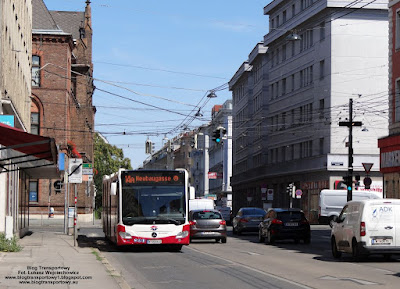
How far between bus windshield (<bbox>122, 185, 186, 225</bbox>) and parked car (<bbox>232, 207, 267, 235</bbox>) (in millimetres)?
19518

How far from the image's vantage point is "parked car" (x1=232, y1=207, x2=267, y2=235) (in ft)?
159

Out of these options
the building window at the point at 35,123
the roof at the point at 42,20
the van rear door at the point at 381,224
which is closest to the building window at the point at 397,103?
the van rear door at the point at 381,224

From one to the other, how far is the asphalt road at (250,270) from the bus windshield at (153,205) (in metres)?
1.07

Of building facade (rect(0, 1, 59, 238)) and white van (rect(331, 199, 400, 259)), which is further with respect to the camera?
white van (rect(331, 199, 400, 259))

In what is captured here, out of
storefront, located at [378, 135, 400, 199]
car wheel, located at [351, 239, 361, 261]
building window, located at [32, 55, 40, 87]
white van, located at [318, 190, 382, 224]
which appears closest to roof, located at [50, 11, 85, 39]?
building window, located at [32, 55, 40, 87]

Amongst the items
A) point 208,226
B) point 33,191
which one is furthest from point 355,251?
point 33,191

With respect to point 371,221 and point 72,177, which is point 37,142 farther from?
point 72,177

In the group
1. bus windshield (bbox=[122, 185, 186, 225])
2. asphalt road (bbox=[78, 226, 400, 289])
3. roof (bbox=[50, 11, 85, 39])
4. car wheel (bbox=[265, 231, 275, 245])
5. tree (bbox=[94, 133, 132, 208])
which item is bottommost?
car wheel (bbox=[265, 231, 275, 245])

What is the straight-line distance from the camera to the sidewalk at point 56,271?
1581 cm

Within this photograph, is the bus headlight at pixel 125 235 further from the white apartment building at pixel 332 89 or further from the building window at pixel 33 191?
the white apartment building at pixel 332 89

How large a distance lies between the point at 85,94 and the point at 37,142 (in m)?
74.1

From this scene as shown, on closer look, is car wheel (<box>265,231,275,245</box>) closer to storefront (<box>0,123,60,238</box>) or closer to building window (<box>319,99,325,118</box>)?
storefront (<box>0,123,60,238</box>)

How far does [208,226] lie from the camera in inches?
1469

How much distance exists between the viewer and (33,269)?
19.3 metres
